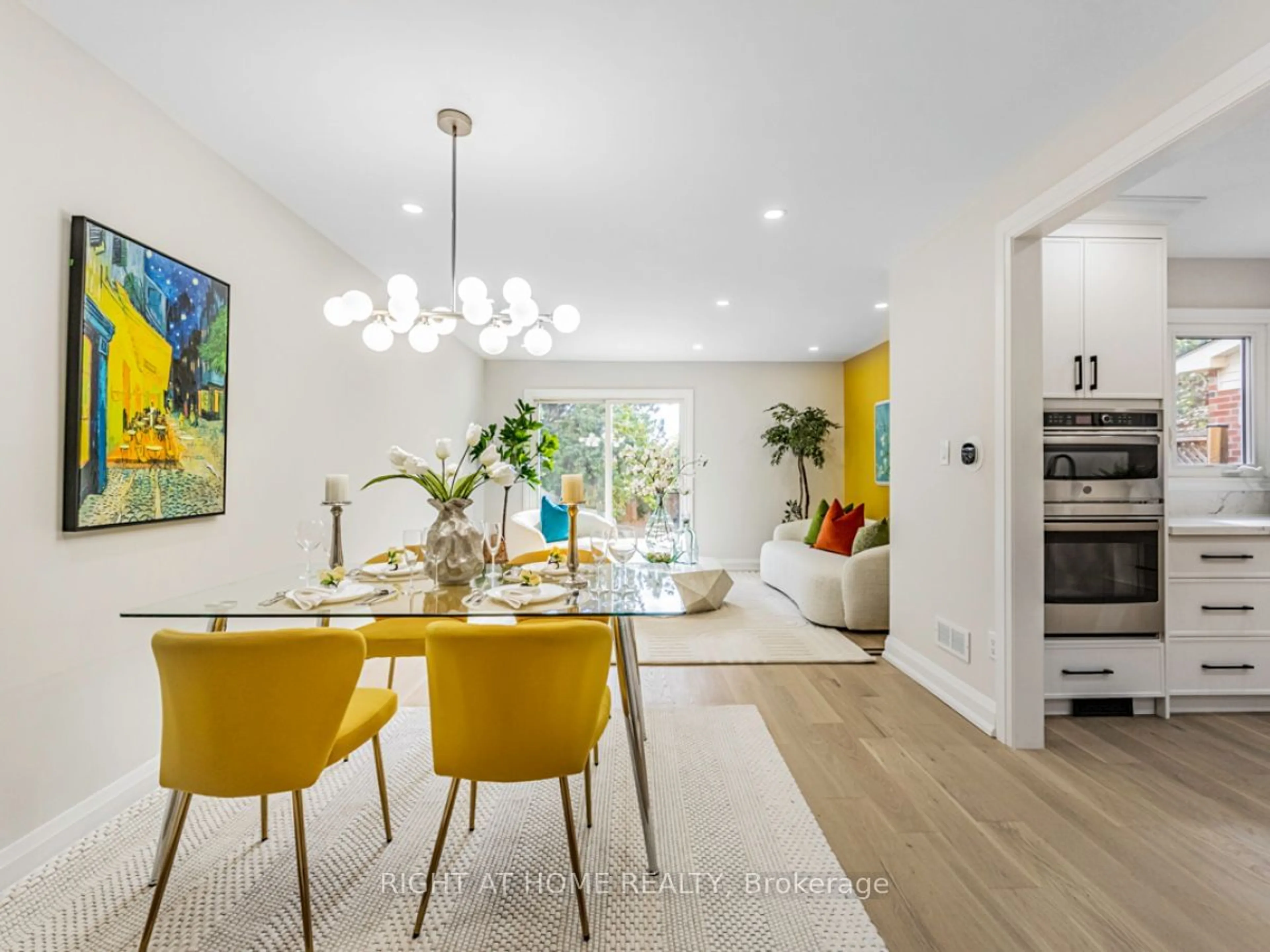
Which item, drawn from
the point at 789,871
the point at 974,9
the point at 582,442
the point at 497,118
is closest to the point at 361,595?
the point at 789,871

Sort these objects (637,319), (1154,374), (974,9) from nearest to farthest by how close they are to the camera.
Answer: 1. (974,9)
2. (1154,374)
3. (637,319)

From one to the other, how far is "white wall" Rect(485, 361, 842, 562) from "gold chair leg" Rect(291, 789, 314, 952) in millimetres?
5536

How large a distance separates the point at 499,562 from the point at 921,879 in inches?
66.6

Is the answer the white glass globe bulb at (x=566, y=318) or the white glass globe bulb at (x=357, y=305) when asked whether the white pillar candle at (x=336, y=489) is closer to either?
the white glass globe bulb at (x=357, y=305)

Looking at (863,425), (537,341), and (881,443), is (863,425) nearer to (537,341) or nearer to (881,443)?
(881,443)

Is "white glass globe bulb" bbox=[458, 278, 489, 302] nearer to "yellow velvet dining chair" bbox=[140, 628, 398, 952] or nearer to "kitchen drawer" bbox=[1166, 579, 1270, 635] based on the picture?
"yellow velvet dining chair" bbox=[140, 628, 398, 952]

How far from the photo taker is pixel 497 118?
7.00 ft

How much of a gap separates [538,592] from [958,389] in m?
2.31

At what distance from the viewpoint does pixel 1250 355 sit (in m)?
3.28

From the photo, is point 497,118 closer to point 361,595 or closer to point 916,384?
point 361,595

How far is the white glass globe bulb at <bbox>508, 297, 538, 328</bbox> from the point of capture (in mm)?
2160

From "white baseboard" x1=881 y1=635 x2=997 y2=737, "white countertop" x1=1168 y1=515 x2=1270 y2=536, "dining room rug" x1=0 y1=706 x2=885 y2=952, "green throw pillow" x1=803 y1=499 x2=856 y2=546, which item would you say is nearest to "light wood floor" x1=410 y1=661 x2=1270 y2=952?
"white baseboard" x1=881 y1=635 x2=997 y2=737

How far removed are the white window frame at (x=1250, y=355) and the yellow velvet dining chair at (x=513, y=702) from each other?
358 centimetres

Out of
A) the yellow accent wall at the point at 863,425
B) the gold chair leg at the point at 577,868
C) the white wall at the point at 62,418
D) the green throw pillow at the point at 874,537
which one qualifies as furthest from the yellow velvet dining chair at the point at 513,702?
the yellow accent wall at the point at 863,425
